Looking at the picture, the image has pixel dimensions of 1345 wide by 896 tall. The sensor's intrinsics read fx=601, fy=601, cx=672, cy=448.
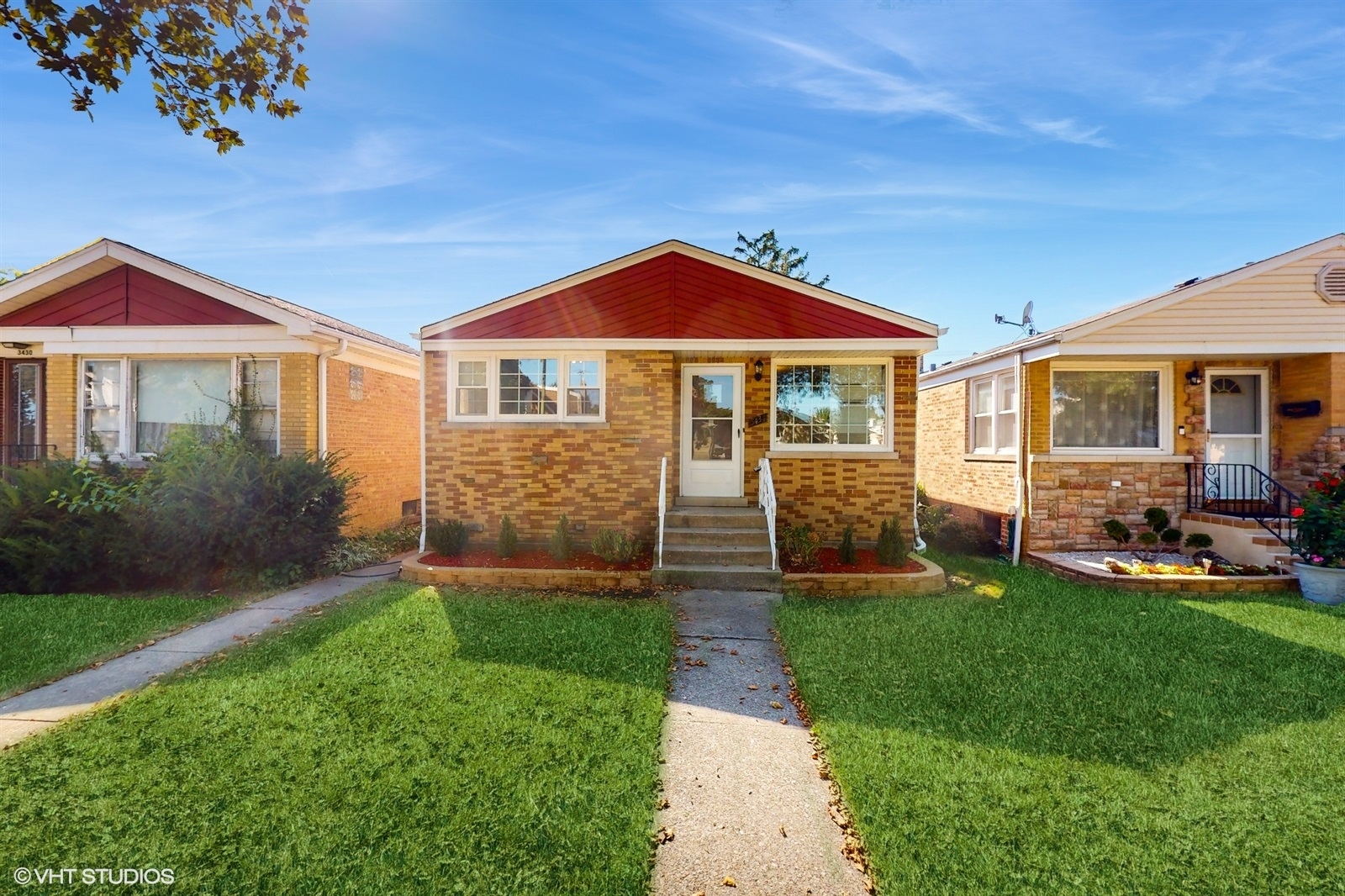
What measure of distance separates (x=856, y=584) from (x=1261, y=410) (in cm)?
828

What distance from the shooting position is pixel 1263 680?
16.4ft

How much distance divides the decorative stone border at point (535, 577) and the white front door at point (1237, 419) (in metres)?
9.86

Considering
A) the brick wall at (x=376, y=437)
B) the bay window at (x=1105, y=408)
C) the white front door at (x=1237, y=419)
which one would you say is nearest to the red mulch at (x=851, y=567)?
the bay window at (x=1105, y=408)

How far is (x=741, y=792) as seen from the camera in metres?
3.48

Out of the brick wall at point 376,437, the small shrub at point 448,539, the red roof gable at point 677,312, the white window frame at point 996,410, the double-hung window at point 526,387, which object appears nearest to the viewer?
the small shrub at point 448,539

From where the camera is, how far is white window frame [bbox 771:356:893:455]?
9.46 metres

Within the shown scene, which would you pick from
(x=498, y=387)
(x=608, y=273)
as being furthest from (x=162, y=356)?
(x=608, y=273)

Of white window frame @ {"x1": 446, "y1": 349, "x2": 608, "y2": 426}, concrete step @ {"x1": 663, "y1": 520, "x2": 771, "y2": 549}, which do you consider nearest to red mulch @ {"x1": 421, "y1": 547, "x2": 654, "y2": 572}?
concrete step @ {"x1": 663, "y1": 520, "x2": 771, "y2": 549}

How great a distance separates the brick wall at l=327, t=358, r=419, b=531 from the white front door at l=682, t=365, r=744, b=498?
5702mm

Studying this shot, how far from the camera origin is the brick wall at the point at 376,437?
34.3 feet

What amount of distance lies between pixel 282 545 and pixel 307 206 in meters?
5.41

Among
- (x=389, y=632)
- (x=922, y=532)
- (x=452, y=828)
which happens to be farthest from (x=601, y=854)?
(x=922, y=532)

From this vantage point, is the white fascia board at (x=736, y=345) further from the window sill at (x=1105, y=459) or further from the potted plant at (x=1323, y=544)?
the potted plant at (x=1323, y=544)

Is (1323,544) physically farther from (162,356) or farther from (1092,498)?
(162,356)
